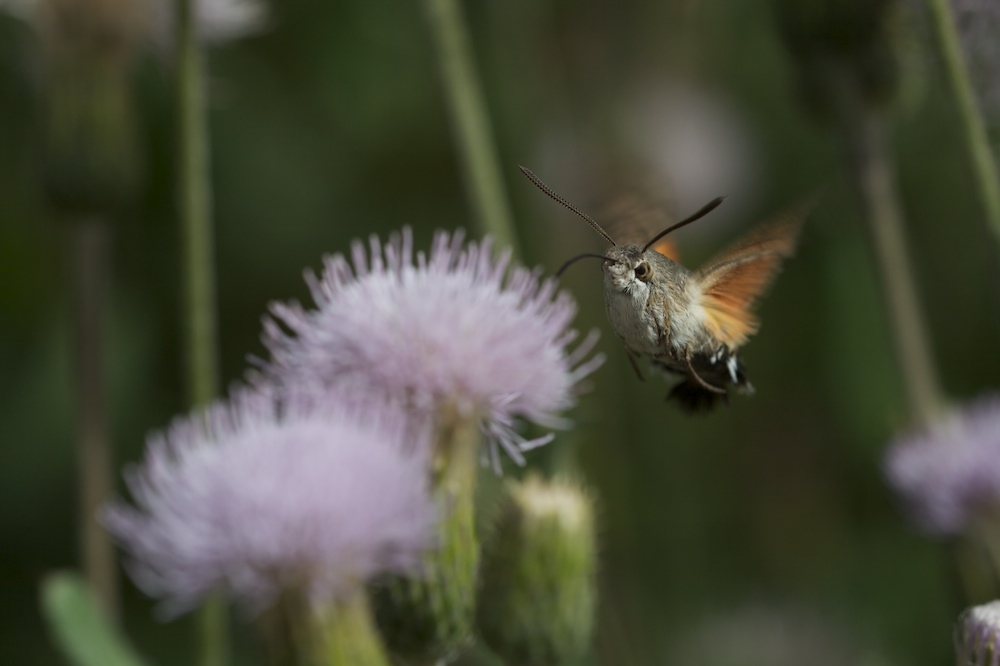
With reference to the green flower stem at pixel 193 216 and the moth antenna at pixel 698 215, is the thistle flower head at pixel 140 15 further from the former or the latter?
the moth antenna at pixel 698 215

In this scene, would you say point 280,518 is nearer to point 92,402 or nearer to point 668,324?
point 668,324

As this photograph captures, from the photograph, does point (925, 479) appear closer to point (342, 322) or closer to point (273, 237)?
point (342, 322)

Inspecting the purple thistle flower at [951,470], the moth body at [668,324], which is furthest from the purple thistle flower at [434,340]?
the purple thistle flower at [951,470]

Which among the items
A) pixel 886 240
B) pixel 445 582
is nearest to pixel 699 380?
pixel 445 582

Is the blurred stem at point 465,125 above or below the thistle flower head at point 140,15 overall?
below

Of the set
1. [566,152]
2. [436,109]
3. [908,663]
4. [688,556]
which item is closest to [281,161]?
[436,109]

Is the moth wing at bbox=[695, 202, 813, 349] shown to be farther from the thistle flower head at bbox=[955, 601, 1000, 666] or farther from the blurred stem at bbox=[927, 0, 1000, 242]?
the thistle flower head at bbox=[955, 601, 1000, 666]

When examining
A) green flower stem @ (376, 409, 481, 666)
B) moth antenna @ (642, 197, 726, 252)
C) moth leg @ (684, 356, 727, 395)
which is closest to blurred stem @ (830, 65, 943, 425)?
moth leg @ (684, 356, 727, 395)
